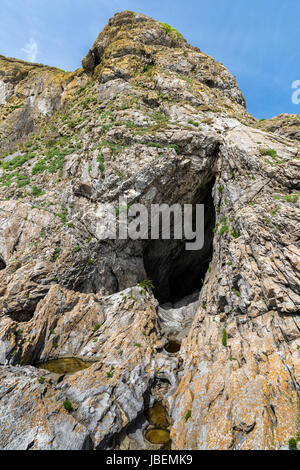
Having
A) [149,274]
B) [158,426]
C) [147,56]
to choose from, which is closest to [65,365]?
[158,426]

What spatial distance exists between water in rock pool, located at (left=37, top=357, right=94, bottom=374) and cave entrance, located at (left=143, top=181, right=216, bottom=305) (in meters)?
12.8

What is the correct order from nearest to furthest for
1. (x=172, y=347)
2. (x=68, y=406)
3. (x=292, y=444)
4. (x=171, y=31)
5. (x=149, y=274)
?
(x=292, y=444)
(x=68, y=406)
(x=172, y=347)
(x=149, y=274)
(x=171, y=31)

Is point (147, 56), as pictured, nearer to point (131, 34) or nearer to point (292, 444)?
point (131, 34)

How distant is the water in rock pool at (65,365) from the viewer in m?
13.8

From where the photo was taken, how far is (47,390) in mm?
11164

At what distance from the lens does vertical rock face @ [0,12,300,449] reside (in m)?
9.95

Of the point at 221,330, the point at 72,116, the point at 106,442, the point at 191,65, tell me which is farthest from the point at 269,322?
the point at 191,65

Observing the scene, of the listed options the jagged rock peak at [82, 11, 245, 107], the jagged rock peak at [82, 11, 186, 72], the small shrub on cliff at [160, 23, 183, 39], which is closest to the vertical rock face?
the jagged rock peak at [82, 11, 245, 107]

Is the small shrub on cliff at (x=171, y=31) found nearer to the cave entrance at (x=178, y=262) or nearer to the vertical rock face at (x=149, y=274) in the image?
the vertical rock face at (x=149, y=274)

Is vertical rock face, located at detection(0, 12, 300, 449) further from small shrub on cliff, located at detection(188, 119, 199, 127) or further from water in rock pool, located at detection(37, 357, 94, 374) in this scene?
small shrub on cliff, located at detection(188, 119, 199, 127)

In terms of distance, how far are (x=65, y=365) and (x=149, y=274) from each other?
45.5 ft

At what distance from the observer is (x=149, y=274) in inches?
1035

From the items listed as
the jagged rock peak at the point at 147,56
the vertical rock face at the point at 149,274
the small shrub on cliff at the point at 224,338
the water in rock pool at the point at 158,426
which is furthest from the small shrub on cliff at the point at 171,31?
the water in rock pool at the point at 158,426

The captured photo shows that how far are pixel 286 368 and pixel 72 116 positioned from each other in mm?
38446
